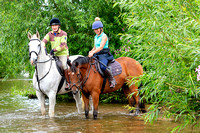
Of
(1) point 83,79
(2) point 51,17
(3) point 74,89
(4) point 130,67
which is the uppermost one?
(2) point 51,17

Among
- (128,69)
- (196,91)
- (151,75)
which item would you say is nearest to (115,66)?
(128,69)

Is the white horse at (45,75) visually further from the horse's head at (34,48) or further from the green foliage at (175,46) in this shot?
the green foliage at (175,46)

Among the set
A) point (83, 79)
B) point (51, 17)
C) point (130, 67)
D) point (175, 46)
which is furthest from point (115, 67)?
point (51, 17)

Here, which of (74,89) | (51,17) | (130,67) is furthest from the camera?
(51,17)

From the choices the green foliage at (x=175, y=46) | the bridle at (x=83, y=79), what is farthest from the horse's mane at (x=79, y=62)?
the green foliage at (x=175, y=46)

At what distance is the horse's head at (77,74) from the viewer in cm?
674

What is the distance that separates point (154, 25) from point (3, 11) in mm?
9411

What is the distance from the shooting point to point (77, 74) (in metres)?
6.81

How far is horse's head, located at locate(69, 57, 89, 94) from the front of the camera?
22.1 feet

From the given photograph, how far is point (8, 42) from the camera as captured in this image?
11578 mm

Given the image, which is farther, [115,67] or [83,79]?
[115,67]

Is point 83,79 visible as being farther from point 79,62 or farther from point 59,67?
point 59,67

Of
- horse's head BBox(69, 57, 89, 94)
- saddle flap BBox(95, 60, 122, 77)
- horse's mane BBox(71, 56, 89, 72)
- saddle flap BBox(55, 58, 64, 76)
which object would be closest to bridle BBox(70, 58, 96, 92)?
horse's head BBox(69, 57, 89, 94)

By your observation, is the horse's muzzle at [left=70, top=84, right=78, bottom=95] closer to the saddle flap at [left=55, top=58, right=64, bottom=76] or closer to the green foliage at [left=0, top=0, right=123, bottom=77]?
the saddle flap at [left=55, top=58, right=64, bottom=76]
